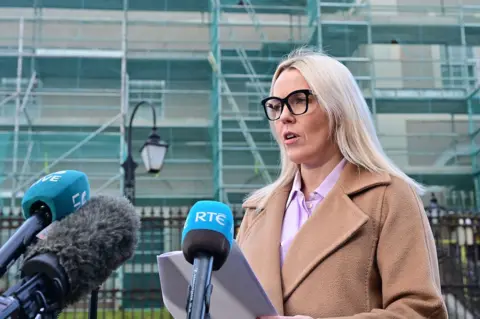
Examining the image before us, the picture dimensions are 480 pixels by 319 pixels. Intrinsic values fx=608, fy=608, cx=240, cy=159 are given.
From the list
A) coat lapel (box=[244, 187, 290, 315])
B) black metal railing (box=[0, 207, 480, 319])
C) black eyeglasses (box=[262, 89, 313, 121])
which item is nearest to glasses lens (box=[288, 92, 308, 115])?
black eyeglasses (box=[262, 89, 313, 121])

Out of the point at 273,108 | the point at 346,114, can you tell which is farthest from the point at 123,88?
the point at 346,114

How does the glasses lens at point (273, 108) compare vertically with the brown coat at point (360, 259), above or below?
above

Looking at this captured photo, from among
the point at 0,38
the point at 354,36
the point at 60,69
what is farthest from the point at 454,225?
the point at 0,38

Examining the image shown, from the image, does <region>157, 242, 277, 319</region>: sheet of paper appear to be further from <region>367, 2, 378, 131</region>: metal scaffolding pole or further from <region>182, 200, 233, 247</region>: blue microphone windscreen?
<region>367, 2, 378, 131</region>: metal scaffolding pole

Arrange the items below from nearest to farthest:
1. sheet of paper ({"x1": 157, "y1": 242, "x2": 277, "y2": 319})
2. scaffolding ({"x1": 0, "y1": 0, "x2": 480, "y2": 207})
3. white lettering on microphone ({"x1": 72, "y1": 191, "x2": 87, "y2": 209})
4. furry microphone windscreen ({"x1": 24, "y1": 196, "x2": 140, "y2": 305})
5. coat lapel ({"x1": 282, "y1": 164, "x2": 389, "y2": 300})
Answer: furry microphone windscreen ({"x1": 24, "y1": 196, "x2": 140, "y2": 305}), white lettering on microphone ({"x1": 72, "y1": 191, "x2": 87, "y2": 209}), sheet of paper ({"x1": 157, "y1": 242, "x2": 277, "y2": 319}), coat lapel ({"x1": 282, "y1": 164, "x2": 389, "y2": 300}), scaffolding ({"x1": 0, "y1": 0, "x2": 480, "y2": 207})

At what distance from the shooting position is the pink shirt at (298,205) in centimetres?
176

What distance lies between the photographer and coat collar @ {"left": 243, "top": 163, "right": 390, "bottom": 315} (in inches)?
62.2

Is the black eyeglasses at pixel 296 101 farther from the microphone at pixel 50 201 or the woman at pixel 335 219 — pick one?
the microphone at pixel 50 201

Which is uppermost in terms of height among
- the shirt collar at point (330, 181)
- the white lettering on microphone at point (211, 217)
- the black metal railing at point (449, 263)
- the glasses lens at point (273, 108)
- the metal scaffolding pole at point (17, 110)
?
the metal scaffolding pole at point (17, 110)

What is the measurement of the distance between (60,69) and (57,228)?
13705mm

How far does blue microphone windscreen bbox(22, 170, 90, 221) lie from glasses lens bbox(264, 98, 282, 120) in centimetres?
73

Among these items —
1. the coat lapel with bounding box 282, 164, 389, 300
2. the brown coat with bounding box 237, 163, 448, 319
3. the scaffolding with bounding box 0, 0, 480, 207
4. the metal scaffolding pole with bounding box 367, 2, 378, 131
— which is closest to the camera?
the brown coat with bounding box 237, 163, 448, 319

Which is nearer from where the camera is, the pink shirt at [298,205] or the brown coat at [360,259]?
the brown coat at [360,259]

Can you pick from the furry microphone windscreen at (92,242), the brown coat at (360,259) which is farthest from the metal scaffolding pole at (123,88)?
the furry microphone windscreen at (92,242)
